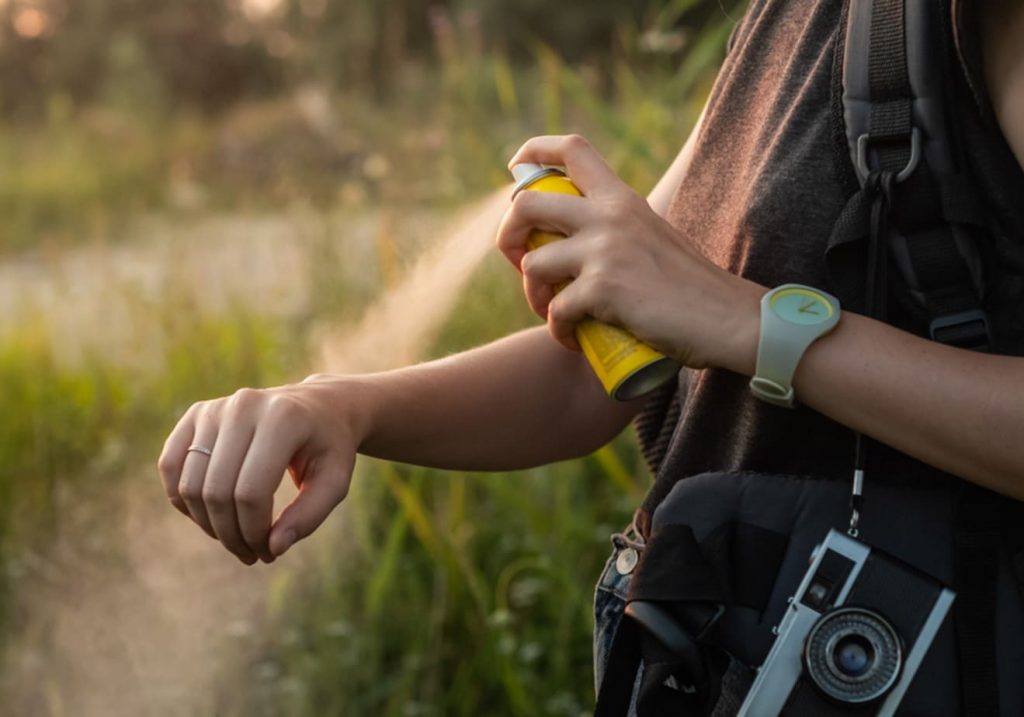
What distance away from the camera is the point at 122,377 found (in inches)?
166

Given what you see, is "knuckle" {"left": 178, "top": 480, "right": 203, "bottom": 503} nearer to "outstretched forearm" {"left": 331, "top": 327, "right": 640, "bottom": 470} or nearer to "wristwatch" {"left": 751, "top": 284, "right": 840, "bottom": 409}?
"outstretched forearm" {"left": 331, "top": 327, "right": 640, "bottom": 470}

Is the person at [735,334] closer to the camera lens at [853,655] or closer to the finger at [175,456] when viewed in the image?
the finger at [175,456]

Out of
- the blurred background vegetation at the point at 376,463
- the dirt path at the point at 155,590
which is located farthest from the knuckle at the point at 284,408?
the dirt path at the point at 155,590

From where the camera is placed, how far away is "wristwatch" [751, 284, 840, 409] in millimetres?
1053

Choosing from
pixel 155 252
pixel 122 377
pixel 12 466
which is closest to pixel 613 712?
pixel 12 466

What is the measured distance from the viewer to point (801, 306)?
1.06 metres

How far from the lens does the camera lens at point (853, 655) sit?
41.1 inches

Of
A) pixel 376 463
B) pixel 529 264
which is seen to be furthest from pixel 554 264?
pixel 376 463

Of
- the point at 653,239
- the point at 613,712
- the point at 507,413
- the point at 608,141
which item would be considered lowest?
the point at 608,141

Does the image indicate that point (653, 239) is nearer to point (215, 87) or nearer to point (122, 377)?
point (122, 377)

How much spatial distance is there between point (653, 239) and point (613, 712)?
43 centimetres

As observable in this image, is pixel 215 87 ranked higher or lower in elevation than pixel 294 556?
lower

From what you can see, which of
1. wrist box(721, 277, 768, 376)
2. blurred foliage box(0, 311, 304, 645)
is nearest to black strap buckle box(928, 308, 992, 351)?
wrist box(721, 277, 768, 376)

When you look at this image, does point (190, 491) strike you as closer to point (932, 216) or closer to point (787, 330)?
point (787, 330)
